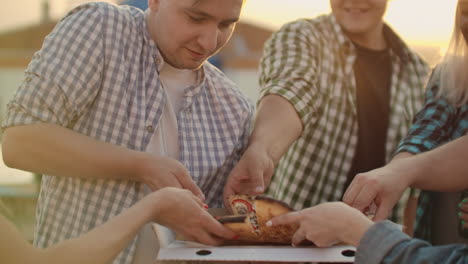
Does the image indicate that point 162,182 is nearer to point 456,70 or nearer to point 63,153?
point 63,153

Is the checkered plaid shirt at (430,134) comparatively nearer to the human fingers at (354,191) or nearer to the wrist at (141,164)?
the human fingers at (354,191)

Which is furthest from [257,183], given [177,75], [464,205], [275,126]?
[464,205]

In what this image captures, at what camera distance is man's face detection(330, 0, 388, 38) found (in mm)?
2008

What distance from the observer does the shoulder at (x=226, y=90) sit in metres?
1.66

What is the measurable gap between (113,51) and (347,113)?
938 mm

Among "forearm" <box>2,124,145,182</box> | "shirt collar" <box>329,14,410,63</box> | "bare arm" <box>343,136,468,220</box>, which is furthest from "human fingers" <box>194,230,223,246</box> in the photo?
"shirt collar" <box>329,14,410,63</box>

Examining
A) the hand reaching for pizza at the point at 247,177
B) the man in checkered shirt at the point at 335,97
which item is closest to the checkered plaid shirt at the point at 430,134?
the man in checkered shirt at the point at 335,97

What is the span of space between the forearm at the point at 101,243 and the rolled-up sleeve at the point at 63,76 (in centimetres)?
35

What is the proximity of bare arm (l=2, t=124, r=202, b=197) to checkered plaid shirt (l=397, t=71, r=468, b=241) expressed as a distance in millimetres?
810

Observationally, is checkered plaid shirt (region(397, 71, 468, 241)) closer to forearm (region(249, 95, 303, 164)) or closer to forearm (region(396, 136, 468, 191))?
forearm (region(396, 136, 468, 191))

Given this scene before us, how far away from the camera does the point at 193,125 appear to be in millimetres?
1542

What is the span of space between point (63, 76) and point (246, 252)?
602 millimetres

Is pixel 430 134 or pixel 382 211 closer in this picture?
pixel 382 211

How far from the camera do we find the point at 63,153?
4.33 ft
